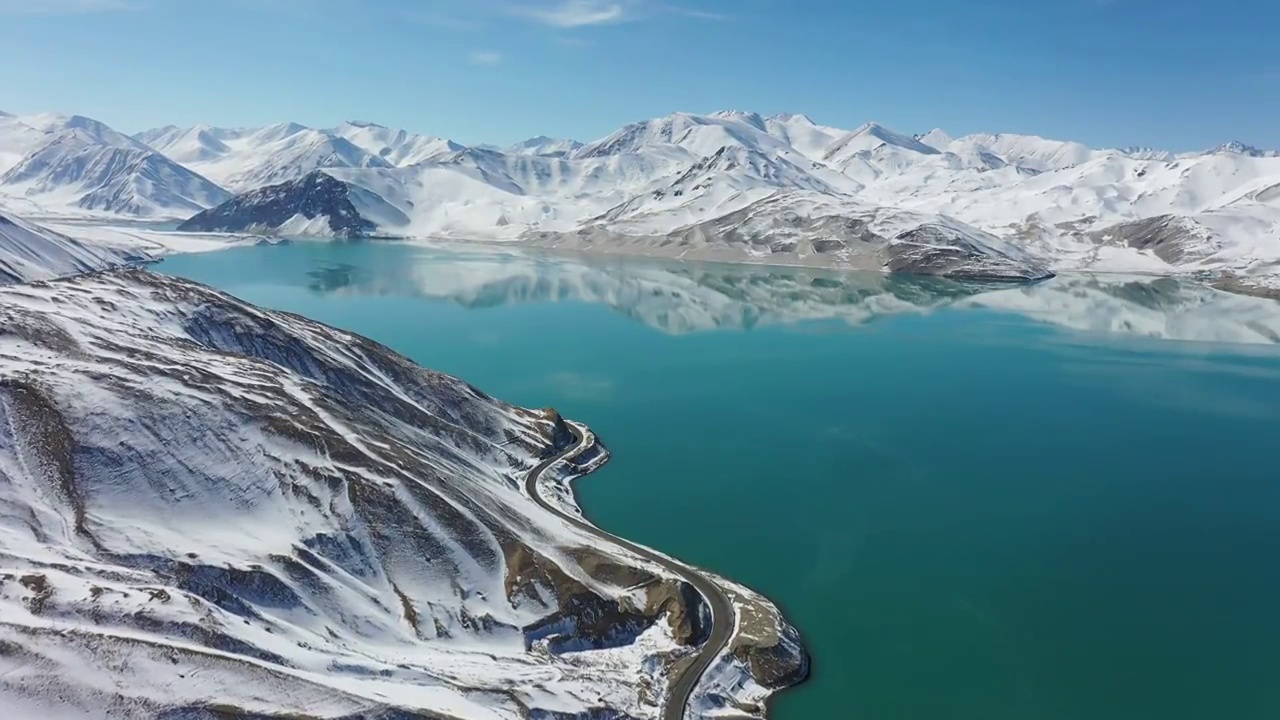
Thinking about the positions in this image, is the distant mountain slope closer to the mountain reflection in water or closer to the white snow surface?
the mountain reflection in water

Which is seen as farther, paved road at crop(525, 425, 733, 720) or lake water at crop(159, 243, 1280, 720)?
lake water at crop(159, 243, 1280, 720)

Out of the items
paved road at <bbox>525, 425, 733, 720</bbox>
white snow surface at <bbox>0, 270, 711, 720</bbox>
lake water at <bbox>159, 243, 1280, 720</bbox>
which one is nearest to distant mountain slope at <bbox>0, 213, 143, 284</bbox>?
lake water at <bbox>159, 243, 1280, 720</bbox>

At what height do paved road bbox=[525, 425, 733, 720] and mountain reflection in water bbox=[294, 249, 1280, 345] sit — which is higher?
mountain reflection in water bbox=[294, 249, 1280, 345]

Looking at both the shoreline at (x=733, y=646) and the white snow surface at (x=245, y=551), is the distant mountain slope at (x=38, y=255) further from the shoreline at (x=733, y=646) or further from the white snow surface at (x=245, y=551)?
the shoreline at (x=733, y=646)

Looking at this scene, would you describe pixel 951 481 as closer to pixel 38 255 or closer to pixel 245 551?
pixel 245 551

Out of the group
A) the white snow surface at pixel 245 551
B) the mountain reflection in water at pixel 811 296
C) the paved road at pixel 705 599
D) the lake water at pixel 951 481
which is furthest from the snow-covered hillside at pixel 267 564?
the mountain reflection in water at pixel 811 296

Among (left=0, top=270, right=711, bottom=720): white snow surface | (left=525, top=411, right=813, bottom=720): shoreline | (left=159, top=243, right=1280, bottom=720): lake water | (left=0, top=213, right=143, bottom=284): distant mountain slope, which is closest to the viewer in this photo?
(left=0, top=270, right=711, bottom=720): white snow surface
